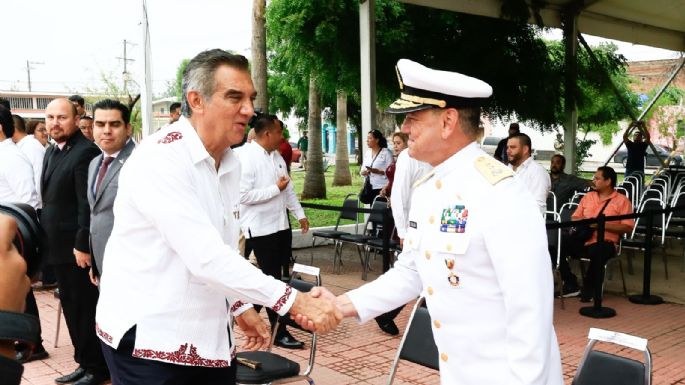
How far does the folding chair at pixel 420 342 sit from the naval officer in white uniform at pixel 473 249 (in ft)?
3.39

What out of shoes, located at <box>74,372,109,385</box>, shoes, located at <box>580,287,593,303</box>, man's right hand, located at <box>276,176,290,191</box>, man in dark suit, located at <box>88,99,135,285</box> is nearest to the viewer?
man in dark suit, located at <box>88,99,135,285</box>

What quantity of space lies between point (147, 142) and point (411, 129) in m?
0.93

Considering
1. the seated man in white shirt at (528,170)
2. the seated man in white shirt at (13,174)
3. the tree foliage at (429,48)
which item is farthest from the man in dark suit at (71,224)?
the tree foliage at (429,48)

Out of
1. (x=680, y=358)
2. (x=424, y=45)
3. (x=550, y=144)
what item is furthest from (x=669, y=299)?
(x=550, y=144)

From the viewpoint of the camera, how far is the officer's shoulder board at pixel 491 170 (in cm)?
207

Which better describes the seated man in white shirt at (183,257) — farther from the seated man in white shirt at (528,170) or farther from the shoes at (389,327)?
the seated man in white shirt at (528,170)

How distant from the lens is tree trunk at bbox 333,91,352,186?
19.4 metres

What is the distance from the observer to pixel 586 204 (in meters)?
7.46

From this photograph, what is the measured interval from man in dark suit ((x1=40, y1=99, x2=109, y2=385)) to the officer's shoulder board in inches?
135

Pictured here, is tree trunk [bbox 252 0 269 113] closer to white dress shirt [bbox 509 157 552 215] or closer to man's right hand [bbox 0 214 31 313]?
white dress shirt [bbox 509 157 552 215]

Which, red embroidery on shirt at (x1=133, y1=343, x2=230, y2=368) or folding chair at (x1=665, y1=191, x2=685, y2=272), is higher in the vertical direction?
red embroidery on shirt at (x1=133, y1=343, x2=230, y2=368)

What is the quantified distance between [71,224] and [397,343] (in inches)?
112

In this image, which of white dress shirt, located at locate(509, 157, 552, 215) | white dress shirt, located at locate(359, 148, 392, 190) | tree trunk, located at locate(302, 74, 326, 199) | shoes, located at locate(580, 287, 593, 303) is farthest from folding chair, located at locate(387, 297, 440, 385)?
tree trunk, located at locate(302, 74, 326, 199)

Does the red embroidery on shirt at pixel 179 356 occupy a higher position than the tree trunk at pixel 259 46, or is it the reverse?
the tree trunk at pixel 259 46
